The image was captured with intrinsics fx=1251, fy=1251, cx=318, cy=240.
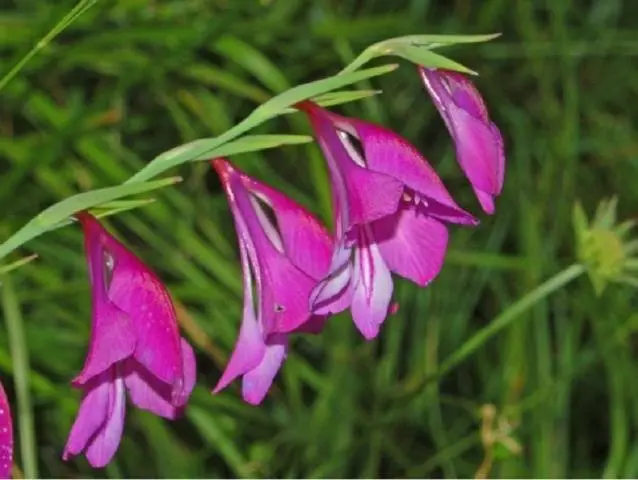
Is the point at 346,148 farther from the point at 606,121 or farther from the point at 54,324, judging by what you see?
the point at 606,121

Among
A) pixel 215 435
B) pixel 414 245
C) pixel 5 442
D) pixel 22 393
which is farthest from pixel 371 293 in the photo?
pixel 215 435

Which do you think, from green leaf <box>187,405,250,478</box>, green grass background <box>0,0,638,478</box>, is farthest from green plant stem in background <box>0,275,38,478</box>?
green leaf <box>187,405,250,478</box>

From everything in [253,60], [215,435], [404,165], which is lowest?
[215,435]

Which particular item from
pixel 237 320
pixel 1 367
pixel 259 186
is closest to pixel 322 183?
pixel 237 320

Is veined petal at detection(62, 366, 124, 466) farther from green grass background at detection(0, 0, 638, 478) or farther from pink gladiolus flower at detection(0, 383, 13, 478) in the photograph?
green grass background at detection(0, 0, 638, 478)

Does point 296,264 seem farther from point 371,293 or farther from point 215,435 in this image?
point 215,435

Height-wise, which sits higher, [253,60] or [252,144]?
[253,60]

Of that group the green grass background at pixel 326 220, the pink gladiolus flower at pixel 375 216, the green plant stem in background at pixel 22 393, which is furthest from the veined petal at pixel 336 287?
the green grass background at pixel 326 220
